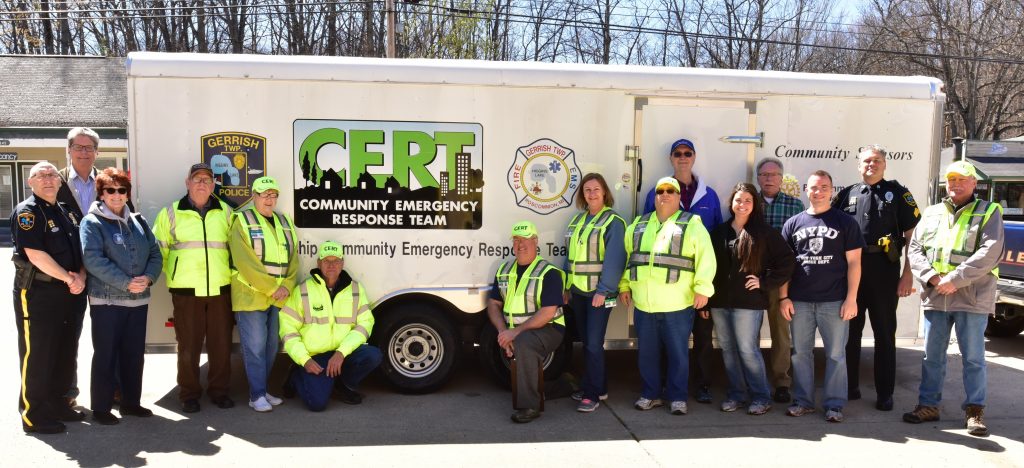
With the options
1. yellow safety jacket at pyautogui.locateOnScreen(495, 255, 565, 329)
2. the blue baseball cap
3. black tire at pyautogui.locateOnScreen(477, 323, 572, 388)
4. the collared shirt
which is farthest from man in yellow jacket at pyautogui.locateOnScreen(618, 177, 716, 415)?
the collared shirt

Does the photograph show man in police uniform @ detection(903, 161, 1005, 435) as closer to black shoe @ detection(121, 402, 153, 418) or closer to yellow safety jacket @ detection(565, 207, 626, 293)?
yellow safety jacket @ detection(565, 207, 626, 293)

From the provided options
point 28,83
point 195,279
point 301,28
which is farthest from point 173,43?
point 195,279

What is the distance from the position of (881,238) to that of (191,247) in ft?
15.2

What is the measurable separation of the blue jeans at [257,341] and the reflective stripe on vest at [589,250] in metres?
2.10

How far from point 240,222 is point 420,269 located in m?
A: 1.25

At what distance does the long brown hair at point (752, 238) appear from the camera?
15.7 ft

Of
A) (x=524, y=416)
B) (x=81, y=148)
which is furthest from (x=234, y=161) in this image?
(x=524, y=416)

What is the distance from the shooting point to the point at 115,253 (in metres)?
4.52

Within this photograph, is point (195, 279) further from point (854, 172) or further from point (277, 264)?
point (854, 172)

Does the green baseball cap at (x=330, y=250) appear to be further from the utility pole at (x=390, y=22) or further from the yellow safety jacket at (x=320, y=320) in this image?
the utility pole at (x=390, y=22)

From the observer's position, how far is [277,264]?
491 cm

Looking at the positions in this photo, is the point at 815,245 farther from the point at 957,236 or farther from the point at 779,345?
the point at 779,345

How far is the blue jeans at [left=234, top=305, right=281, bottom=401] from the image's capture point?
16.4 ft

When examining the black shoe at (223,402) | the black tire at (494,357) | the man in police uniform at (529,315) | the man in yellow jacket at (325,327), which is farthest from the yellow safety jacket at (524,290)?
the black shoe at (223,402)
